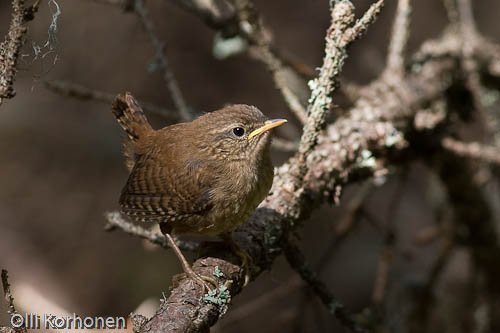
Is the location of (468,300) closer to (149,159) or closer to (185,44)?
(149,159)

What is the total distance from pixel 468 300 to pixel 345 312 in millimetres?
1778

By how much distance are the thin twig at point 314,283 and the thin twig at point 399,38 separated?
1399 mm

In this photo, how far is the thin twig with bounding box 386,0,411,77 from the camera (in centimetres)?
309

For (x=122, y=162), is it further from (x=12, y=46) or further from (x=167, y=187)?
(x=12, y=46)

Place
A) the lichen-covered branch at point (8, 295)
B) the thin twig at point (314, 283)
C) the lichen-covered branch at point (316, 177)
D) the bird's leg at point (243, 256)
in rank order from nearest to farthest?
the lichen-covered branch at point (8, 295) < the lichen-covered branch at point (316, 177) < the bird's leg at point (243, 256) < the thin twig at point (314, 283)

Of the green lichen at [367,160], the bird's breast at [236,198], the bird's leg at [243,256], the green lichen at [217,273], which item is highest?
the green lichen at [367,160]

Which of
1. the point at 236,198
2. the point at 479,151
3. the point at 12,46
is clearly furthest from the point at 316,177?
the point at 12,46

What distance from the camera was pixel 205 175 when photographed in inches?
91.4

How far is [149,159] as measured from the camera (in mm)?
2480

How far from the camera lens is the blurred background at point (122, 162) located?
529 centimetres

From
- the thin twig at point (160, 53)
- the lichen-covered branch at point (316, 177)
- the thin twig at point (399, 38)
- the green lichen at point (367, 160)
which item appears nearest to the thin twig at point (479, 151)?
the lichen-covered branch at point (316, 177)

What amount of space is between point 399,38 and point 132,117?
63.3 inches

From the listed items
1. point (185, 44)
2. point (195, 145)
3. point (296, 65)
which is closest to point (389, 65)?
point (296, 65)

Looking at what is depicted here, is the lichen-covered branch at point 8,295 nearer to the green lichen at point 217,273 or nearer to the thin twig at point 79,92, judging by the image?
the green lichen at point 217,273
